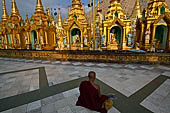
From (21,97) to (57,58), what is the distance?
761 centimetres

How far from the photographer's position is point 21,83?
514 cm

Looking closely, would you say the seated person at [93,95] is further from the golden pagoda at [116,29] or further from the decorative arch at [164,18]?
the decorative arch at [164,18]

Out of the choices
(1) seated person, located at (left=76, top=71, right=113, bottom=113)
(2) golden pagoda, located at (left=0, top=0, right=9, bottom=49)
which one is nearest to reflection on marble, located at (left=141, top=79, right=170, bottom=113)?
(1) seated person, located at (left=76, top=71, right=113, bottom=113)

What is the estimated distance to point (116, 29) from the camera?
1495 centimetres

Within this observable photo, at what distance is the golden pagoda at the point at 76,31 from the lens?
1465cm

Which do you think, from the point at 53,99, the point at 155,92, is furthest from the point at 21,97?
the point at 155,92

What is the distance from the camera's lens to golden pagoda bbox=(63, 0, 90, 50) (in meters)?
14.6

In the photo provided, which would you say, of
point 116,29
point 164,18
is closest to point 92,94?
point 116,29

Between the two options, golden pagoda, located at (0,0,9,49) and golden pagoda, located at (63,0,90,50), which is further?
golden pagoda, located at (0,0,9,49)

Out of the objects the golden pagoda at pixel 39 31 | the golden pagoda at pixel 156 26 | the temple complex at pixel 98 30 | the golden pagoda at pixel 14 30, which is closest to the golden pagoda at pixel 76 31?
the temple complex at pixel 98 30

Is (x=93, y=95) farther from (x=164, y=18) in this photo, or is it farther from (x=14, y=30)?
(x=14, y=30)

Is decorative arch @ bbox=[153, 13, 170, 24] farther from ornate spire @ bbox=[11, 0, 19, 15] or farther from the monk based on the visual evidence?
ornate spire @ bbox=[11, 0, 19, 15]

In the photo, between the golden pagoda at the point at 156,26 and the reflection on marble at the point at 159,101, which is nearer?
the reflection on marble at the point at 159,101

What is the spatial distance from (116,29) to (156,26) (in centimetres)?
530
